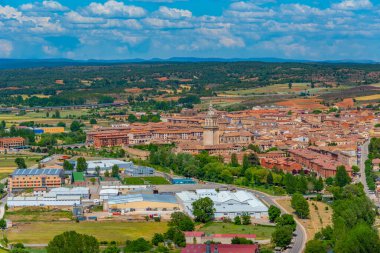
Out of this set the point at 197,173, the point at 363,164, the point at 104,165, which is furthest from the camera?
the point at 363,164

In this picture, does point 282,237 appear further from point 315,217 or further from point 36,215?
point 36,215

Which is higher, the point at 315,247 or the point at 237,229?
the point at 315,247

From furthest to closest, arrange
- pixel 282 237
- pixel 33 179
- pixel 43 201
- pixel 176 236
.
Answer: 1. pixel 33 179
2. pixel 43 201
3. pixel 176 236
4. pixel 282 237

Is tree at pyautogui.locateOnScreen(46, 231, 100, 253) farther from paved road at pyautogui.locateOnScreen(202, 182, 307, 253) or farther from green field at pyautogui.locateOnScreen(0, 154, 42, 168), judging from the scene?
green field at pyautogui.locateOnScreen(0, 154, 42, 168)

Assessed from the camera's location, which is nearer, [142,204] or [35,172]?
[142,204]

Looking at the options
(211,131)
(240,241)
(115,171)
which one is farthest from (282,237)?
(211,131)

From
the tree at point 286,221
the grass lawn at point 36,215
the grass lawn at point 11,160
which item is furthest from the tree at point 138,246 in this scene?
the grass lawn at point 11,160

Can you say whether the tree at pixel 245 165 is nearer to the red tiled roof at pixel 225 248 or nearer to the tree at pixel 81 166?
the tree at pixel 81 166

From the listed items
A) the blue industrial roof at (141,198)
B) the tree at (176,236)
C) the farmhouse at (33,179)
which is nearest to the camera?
the tree at (176,236)

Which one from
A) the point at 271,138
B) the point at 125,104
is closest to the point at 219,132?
the point at 271,138
